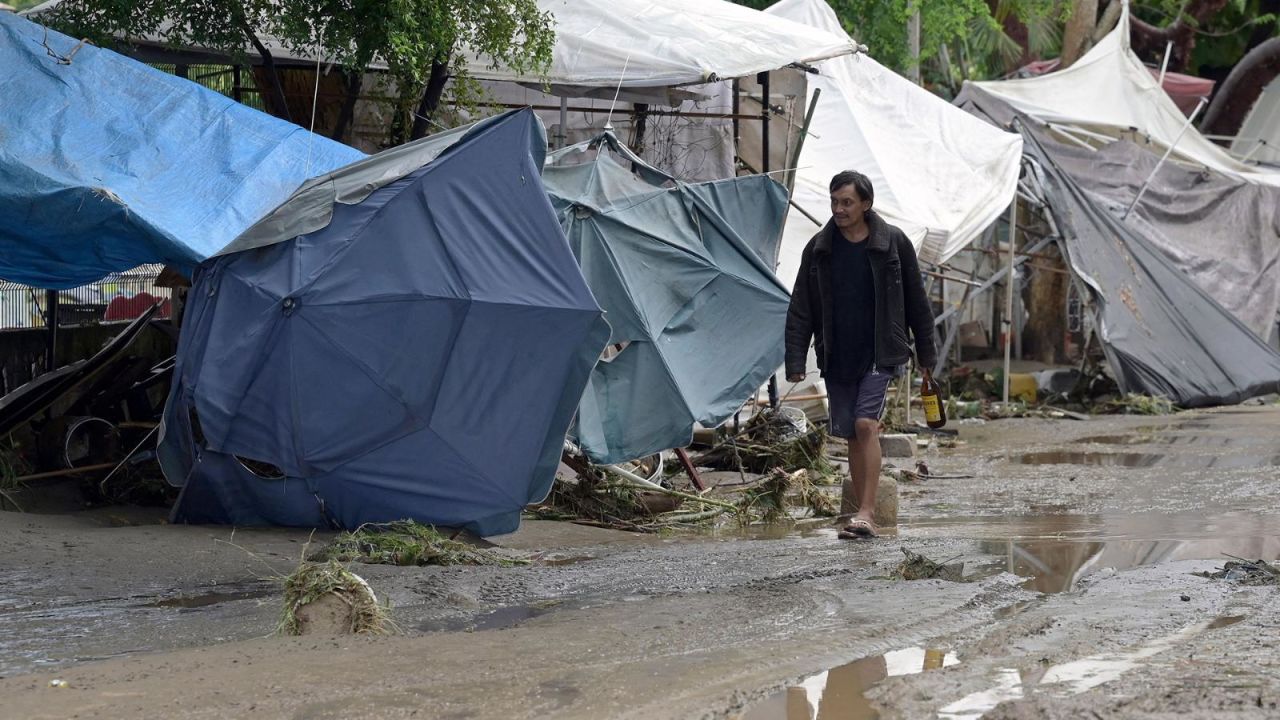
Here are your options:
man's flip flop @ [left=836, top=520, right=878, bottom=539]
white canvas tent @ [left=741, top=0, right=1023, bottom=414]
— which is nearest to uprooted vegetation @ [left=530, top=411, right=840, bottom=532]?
man's flip flop @ [left=836, top=520, right=878, bottom=539]

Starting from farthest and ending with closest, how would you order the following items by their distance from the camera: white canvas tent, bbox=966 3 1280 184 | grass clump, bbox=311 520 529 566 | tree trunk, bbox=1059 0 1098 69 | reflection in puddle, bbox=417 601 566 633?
tree trunk, bbox=1059 0 1098 69, white canvas tent, bbox=966 3 1280 184, grass clump, bbox=311 520 529 566, reflection in puddle, bbox=417 601 566 633

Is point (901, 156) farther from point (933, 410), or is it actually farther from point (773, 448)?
point (933, 410)

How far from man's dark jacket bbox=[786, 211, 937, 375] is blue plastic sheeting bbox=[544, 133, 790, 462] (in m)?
1.12

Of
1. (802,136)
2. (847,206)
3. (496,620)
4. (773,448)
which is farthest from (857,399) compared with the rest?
(802,136)

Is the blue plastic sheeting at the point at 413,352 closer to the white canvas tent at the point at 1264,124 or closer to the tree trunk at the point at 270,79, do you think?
the tree trunk at the point at 270,79

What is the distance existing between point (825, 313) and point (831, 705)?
3617mm

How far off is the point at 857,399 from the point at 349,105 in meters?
4.91

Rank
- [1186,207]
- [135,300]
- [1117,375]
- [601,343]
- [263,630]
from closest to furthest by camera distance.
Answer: [263,630] < [601,343] < [135,300] < [1117,375] < [1186,207]

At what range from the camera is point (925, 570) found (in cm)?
604

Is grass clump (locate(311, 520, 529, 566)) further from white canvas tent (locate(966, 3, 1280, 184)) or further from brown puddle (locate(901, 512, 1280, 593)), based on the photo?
white canvas tent (locate(966, 3, 1280, 184))

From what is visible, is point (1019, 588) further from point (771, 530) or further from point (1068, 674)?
point (771, 530)

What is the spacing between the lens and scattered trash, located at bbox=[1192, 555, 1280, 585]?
5.69m

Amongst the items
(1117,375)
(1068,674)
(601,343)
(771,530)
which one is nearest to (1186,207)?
(1117,375)

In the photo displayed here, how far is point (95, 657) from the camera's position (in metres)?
4.76
